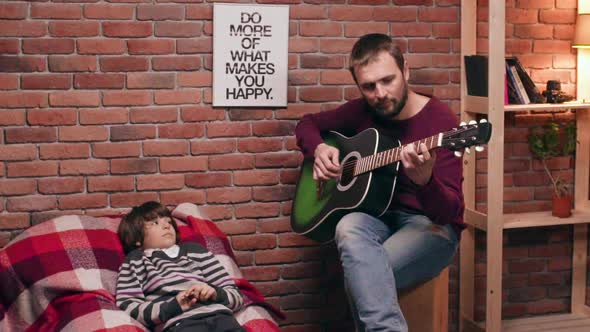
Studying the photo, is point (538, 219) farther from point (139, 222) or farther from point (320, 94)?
point (139, 222)

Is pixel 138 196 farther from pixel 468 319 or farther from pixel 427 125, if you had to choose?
pixel 468 319

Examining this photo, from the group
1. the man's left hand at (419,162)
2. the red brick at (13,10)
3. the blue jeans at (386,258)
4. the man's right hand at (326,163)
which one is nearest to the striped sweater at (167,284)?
the blue jeans at (386,258)

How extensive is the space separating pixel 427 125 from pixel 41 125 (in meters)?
1.57

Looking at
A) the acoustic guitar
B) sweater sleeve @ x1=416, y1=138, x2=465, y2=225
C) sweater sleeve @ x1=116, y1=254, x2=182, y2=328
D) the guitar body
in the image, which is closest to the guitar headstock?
the acoustic guitar

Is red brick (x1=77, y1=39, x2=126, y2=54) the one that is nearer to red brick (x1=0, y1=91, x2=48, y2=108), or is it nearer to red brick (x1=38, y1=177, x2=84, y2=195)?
red brick (x1=0, y1=91, x2=48, y2=108)

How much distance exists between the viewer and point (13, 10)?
11.4ft

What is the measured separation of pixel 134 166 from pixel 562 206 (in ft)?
6.49

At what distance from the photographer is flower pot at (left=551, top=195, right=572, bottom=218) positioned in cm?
406

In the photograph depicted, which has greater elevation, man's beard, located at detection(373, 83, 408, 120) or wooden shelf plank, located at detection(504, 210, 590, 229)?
man's beard, located at detection(373, 83, 408, 120)

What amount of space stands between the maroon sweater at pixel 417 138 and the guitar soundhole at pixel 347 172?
0.64 feet

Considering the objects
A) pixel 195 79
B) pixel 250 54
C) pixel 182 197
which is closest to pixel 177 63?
pixel 195 79

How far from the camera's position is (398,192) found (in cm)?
338

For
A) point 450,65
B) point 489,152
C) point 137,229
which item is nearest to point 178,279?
point 137,229

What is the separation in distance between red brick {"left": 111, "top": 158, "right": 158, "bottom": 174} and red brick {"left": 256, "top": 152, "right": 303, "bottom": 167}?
0.46 metres
